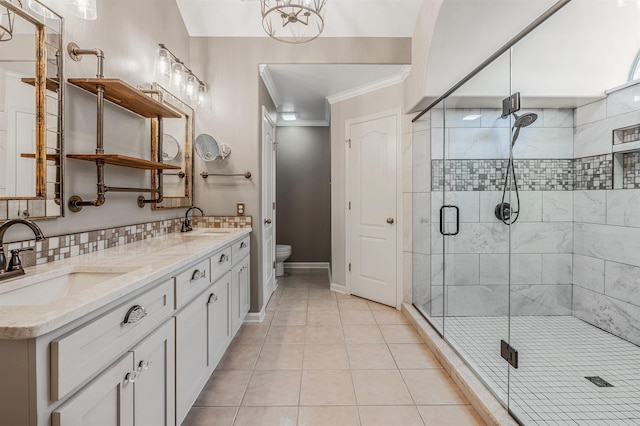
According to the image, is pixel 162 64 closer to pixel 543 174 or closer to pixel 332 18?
pixel 332 18

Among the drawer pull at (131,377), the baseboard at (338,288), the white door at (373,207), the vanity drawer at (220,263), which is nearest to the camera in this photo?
the drawer pull at (131,377)

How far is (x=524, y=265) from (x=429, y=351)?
0.96 m

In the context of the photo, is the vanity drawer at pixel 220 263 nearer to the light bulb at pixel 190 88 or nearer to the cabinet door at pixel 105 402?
the cabinet door at pixel 105 402

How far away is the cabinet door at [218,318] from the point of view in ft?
6.36

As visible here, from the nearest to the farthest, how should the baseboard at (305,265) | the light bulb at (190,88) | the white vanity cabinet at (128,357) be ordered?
the white vanity cabinet at (128,357) < the light bulb at (190,88) < the baseboard at (305,265)

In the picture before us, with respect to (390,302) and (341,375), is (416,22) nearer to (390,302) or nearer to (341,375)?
(390,302)

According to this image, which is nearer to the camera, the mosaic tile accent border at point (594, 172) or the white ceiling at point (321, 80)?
the mosaic tile accent border at point (594, 172)

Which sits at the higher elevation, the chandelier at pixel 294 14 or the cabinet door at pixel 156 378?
the chandelier at pixel 294 14

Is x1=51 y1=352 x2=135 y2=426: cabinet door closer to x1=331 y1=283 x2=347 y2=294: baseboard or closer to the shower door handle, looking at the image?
the shower door handle

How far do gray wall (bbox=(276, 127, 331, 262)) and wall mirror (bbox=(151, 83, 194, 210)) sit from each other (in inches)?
103

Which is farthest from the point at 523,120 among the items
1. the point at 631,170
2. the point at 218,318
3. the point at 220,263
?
the point at 218,318

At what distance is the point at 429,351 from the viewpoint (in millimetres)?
2541

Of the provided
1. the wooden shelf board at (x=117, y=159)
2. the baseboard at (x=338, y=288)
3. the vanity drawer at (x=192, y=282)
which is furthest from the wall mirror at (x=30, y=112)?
the baseboard at (x=338, y=288)

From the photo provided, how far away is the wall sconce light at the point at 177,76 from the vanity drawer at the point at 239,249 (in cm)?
133
